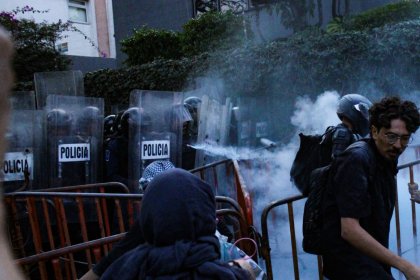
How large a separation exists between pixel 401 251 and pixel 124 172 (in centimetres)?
326

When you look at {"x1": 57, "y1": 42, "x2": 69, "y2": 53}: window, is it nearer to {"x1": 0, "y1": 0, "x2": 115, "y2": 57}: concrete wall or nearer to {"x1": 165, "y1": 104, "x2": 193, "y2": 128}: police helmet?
{"x1": 0, "y1": 0, "x2": 115, "y2": 57}: concrete wall

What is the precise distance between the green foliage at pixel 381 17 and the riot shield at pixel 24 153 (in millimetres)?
5593

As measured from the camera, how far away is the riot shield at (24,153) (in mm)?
6070

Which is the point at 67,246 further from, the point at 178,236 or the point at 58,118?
the point at 178,236

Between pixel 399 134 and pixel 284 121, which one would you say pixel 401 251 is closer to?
pixel 399 134

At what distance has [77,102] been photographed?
633cm

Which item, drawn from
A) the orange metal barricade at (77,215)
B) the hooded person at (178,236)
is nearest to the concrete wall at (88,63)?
the orange metal barricade at (77,215)

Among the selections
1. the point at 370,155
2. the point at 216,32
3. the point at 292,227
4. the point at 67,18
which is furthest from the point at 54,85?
the point at 67,18

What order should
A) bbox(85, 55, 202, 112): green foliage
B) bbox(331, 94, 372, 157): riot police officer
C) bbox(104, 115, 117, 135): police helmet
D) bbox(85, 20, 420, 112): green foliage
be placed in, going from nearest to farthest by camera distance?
1. bbox(331, 94, 372, 157): riot police officer
2. bbox(104, 115, 117, 135): police helmet
3. bbox(85, 20, 420, 112): green foliage
4. bbox(85, 55, 202, 112): green foliage

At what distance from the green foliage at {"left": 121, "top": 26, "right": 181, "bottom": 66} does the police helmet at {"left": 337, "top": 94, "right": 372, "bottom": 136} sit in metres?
9.74

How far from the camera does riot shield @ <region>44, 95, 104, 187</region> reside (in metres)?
6.12

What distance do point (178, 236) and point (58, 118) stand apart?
4.80 metres

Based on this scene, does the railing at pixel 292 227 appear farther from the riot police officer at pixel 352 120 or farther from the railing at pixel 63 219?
the railing at pixel 63 219

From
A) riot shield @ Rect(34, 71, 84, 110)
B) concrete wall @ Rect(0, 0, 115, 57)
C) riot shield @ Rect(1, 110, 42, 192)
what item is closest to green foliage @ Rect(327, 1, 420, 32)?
riot shield @ Rect(34, 71, 84, 110)
